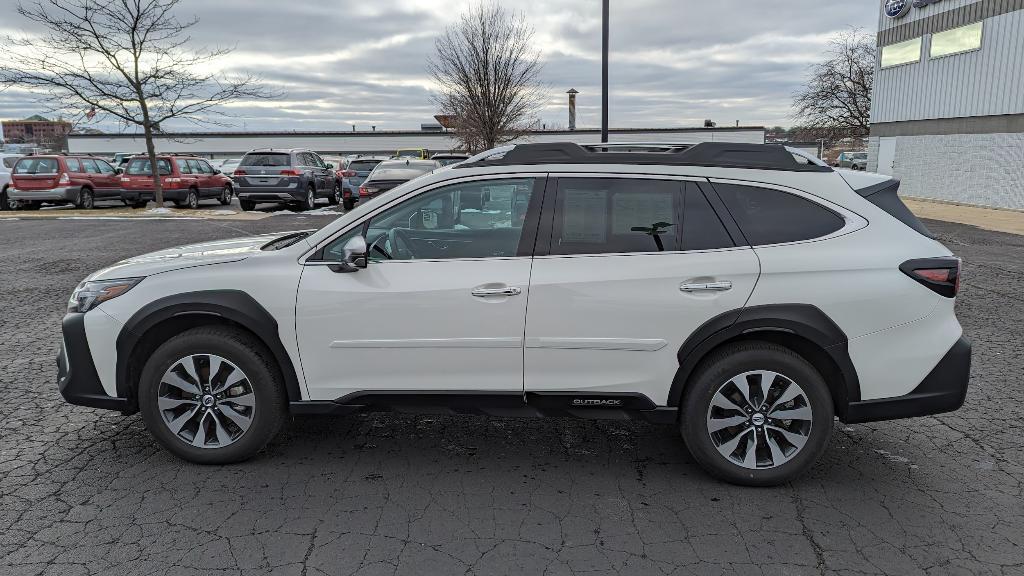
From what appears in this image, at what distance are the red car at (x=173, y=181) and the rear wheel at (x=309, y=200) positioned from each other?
11.6 ft

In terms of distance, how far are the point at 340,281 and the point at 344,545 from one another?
4.32ft

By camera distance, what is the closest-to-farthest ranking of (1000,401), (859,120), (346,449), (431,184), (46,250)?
(431,184) < (346,449) < (1000,401) < (46,250) < (859,120)

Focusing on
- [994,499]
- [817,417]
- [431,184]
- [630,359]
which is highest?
[431,184]

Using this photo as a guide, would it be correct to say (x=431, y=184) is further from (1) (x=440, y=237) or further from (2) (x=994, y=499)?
(2) (x=994, y=499)

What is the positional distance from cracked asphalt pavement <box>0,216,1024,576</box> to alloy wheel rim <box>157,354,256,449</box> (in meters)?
0.20

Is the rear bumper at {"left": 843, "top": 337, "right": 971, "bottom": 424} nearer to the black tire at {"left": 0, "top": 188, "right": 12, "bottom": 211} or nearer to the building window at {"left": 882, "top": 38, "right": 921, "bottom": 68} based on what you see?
the black tire at {"left": 0, "top": 188, "right": 12, "bottom": 211}

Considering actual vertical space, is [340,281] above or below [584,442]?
above

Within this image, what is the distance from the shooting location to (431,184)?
3.85 meters

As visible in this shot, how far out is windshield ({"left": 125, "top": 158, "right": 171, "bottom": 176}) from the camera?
21.6 m

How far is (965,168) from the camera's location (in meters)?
24.1

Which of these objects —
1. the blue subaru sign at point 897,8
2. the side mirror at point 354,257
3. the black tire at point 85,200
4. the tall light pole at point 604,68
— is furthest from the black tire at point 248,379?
the blue subaru sign at point 897,8

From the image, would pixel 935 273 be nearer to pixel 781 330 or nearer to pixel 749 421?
pixel 781 330

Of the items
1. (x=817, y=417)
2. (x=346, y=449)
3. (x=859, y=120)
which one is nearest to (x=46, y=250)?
(x=346, y=449)

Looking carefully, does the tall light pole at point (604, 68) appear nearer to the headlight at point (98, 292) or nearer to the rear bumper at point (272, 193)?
the rear bumper at point (272, 193)
